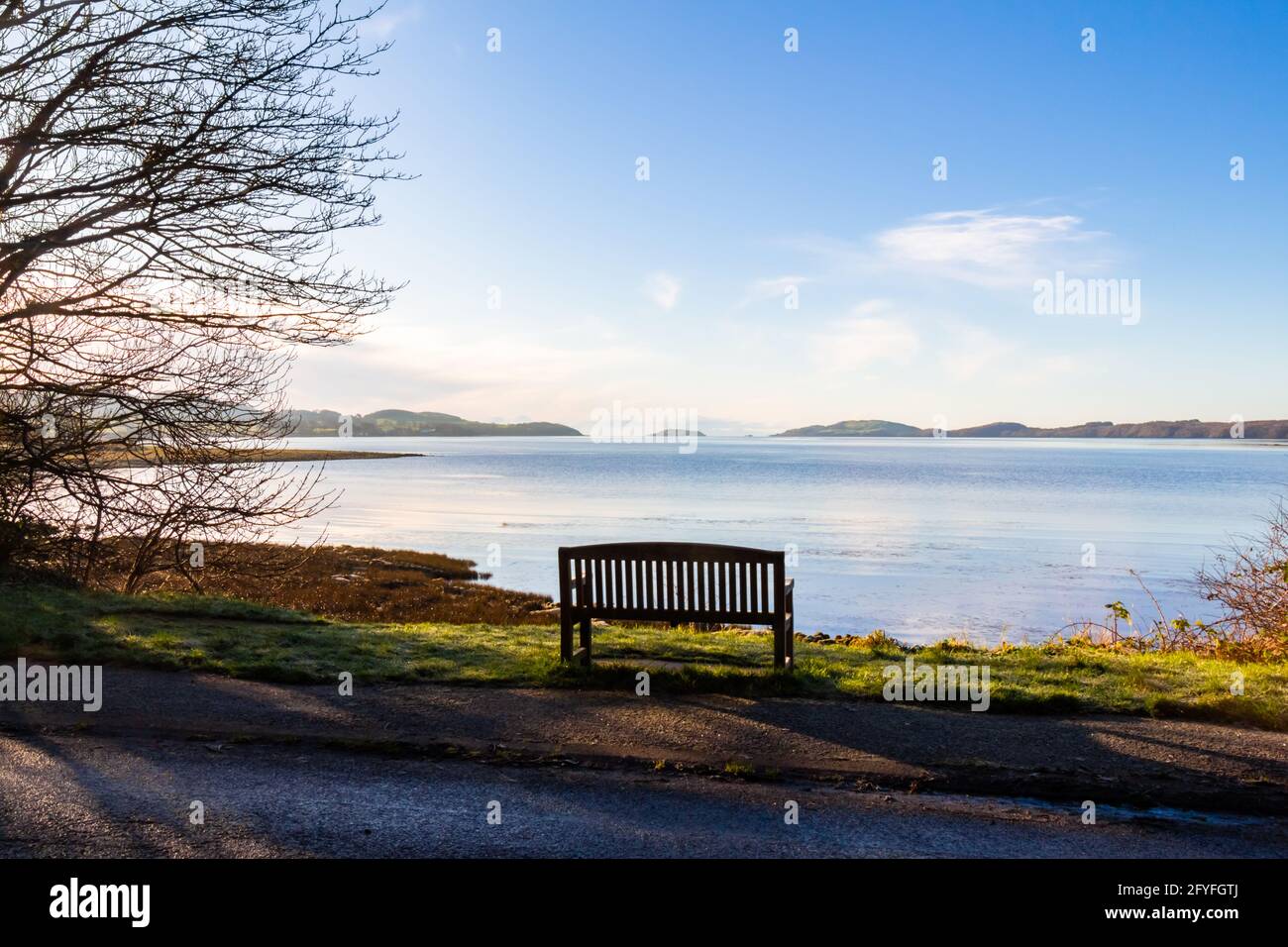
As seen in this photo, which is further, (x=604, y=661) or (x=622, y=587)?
(x=604, y=661)

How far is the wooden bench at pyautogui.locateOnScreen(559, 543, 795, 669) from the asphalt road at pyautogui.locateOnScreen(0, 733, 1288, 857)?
272cm

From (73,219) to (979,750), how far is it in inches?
390

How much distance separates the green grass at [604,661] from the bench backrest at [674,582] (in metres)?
0.55

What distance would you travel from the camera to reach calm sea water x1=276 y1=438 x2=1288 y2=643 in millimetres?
26172

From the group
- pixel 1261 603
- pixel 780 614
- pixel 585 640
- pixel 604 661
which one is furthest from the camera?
pixel 1261 603

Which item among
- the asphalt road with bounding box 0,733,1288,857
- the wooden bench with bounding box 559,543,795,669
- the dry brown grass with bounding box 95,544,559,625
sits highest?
the wooden bench with bounding box 559,543,795,669

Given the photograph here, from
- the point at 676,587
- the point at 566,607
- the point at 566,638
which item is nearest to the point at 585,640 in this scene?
the point at 566,638

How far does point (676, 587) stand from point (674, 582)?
0.05 metres

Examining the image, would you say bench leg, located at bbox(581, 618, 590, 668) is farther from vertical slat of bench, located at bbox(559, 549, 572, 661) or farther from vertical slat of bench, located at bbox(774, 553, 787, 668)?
vertical slat of bench, located at bbox(774, 553, 787, 668)

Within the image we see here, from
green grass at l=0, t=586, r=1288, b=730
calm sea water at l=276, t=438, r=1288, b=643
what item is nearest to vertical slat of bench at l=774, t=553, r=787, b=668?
green grass at l=0, t=586, r=1288, b=730

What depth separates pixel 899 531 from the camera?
46656 mm

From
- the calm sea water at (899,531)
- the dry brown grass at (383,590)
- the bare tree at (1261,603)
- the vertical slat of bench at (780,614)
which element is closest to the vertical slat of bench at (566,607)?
the vertical slat of bench at (780,614)

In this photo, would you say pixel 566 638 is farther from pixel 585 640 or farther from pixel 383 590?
pixel 383 590
